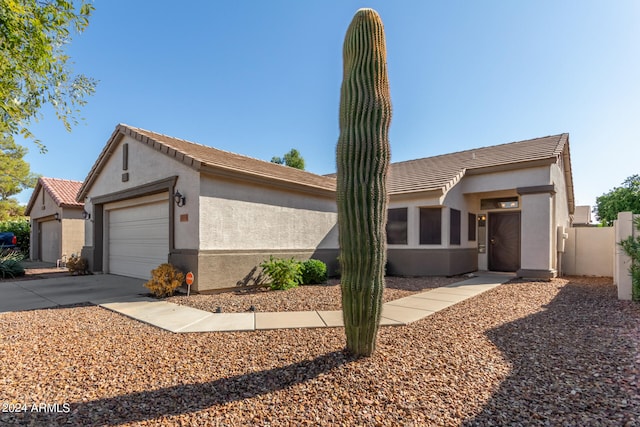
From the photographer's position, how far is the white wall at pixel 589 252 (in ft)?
37.8

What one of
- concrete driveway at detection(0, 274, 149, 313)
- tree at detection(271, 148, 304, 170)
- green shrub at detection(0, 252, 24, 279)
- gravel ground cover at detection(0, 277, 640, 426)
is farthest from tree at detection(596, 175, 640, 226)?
green shrub at detection(0, 252, 24, 279)

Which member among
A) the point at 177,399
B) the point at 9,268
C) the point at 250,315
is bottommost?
the point at 9,268

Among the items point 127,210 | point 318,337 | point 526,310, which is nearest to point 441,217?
point 526,310

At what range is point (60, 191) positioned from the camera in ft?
59.6

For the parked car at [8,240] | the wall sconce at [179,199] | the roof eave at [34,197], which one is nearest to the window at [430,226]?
the wall sconce at [179,199]

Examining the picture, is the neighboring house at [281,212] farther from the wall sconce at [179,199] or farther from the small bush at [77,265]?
the small bush at [77,265]

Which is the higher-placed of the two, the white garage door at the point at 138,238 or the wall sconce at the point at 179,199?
the wall sconce at the point at 179,199

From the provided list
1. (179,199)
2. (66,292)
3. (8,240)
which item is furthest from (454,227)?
(8,240)

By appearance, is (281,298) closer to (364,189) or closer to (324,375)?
(324,375)

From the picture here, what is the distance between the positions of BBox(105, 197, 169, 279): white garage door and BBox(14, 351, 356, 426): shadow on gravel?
24.1 feet

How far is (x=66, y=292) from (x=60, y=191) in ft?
43.5

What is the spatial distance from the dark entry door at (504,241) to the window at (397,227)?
4.05 metres

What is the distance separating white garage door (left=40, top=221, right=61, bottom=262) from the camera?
17.6 m

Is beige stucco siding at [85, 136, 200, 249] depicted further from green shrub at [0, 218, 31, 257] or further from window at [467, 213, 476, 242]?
green shrub at [0, 218, 31, 257]
